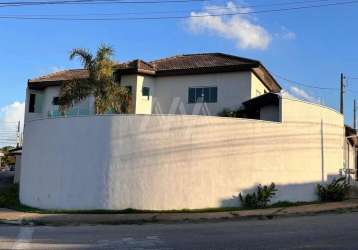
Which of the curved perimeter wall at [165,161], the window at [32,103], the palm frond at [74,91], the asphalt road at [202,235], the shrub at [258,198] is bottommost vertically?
the asphalt road at [202,235]

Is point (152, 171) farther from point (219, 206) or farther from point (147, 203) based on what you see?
point (219, 206)

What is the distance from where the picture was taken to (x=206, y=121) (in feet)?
67.6

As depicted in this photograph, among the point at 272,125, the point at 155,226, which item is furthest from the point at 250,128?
the point at 155,226

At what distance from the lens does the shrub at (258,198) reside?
20.5 meters

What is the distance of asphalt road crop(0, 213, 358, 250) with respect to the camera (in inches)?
461

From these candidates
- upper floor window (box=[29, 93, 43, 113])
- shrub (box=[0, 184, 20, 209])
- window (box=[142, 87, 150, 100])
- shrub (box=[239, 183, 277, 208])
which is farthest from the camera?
upper floor window (box=[29, 93, 43, 113])

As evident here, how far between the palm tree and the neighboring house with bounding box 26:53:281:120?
3.27m

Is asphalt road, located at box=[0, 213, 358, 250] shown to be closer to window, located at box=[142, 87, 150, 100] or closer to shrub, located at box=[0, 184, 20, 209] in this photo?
shrub, located at box=[0, 184, 20, 209]

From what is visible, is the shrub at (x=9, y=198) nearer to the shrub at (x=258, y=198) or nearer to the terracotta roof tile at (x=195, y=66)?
the terracotta roof tile at (x=195, y=66)

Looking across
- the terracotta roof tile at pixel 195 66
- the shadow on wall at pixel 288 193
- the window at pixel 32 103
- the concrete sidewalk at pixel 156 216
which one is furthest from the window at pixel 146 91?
the concrete sidewalk at pixel 156 216

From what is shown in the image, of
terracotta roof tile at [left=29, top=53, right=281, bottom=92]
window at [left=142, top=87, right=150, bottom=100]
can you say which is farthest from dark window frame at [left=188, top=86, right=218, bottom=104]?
window at [left=142, top=87, right=150, bottom=100]

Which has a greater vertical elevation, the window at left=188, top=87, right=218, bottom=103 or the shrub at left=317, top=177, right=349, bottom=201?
the window at left=188, top=87, right=218, bottom=103

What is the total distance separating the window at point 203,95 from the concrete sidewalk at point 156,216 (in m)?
11.7

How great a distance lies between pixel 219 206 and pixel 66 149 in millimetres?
6536
